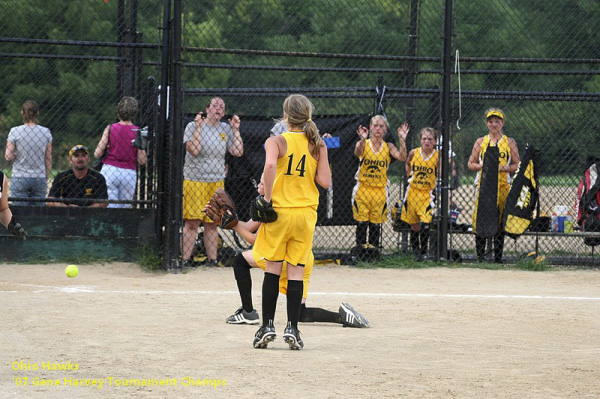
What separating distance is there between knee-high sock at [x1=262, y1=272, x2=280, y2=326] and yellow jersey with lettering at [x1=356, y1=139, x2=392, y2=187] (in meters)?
4.52

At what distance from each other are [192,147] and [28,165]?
1.87 metres

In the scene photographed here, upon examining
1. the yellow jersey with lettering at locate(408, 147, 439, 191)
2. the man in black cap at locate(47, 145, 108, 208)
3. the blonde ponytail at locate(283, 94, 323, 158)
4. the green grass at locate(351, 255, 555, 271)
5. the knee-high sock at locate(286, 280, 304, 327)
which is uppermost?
the blonde ponytail at locate(283, 94, 323, 158)

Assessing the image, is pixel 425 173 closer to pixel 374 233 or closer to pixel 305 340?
pixel 374 233

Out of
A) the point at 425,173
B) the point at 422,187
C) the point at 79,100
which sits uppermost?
the point at 79,100

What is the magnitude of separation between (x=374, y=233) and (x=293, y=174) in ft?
15.4

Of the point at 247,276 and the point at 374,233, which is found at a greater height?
the point at 374,233

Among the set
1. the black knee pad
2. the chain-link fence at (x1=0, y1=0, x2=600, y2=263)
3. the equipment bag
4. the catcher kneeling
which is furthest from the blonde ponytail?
the equipment bag

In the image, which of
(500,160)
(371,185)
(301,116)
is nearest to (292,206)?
(301,116)

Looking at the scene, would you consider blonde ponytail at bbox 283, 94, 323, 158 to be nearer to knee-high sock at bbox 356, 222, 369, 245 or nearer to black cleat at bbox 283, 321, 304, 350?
black cleat at bbox 283, 321, 304, 350


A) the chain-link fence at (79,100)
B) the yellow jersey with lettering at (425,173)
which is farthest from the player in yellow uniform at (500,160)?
the chain-link fence at (79,100)

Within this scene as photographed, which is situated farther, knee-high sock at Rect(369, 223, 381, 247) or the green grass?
knee-high sock at Rect(369, 223, 381, 247)

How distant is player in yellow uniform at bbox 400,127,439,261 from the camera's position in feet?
33.4

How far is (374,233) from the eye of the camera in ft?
33.7

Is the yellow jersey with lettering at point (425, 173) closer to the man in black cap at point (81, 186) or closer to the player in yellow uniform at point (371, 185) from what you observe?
the player in yellow uniform at point (371, 185)
